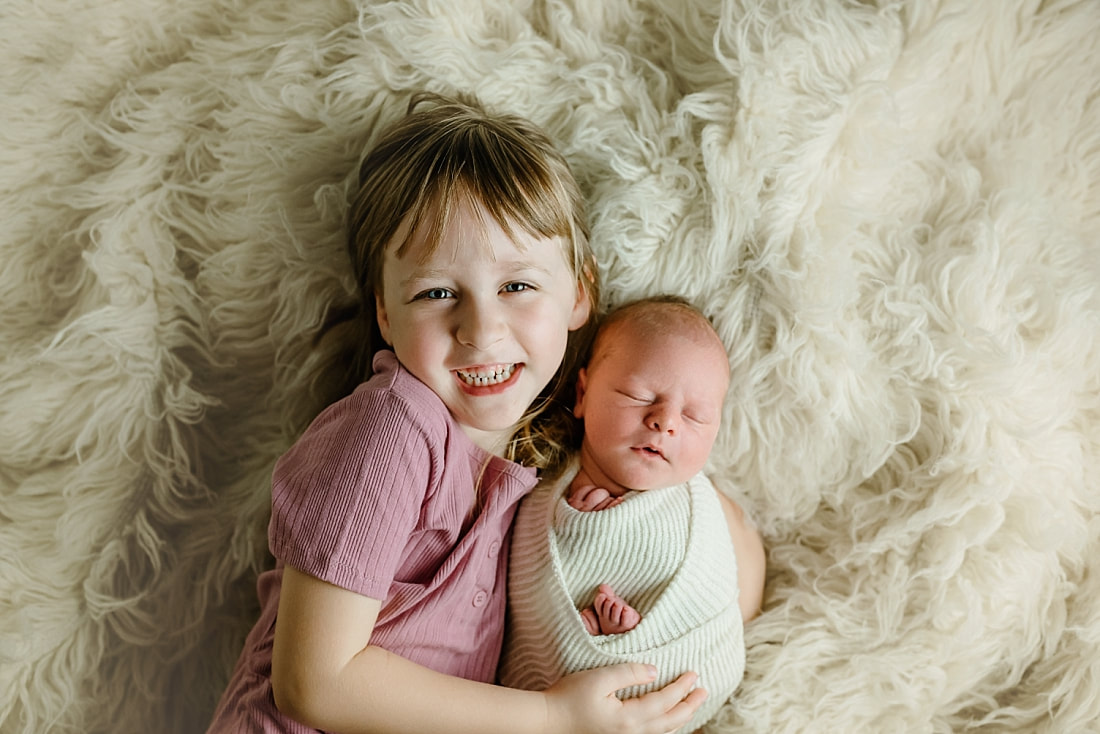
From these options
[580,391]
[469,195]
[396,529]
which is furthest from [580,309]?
[396,529]

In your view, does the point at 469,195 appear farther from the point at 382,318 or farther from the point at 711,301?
the point at 711,301

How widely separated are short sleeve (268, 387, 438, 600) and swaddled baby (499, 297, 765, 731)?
196mm

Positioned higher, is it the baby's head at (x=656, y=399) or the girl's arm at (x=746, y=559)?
the baby's head at (x=656, y=399)

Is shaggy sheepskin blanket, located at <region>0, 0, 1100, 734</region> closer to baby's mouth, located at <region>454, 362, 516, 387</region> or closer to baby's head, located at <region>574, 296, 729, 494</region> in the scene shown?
baby's head, located at <region>574, 296, 729, 494</region>

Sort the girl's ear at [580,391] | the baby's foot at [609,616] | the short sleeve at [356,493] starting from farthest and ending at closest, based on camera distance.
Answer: the girl's ear at [580,391]
the baby's foot at [609,616]
the short sleeve at [356,493]

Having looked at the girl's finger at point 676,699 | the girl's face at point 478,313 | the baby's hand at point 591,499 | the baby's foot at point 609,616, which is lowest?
the girl's finger at point 676,699

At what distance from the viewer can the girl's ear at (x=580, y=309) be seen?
116cm

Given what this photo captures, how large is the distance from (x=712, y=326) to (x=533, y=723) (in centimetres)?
52

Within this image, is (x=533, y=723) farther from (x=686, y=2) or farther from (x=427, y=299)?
(x=686, y=2)

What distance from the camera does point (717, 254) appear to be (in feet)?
3.83

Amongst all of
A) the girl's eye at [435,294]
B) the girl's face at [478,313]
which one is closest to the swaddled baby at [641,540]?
the girl's face at [478,313]

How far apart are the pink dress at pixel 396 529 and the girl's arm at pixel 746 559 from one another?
0.28 m

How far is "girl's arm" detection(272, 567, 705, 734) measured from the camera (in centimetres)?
97

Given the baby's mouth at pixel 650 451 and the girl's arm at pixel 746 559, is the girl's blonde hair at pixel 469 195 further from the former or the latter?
the girl's arm at pixel 746 559
